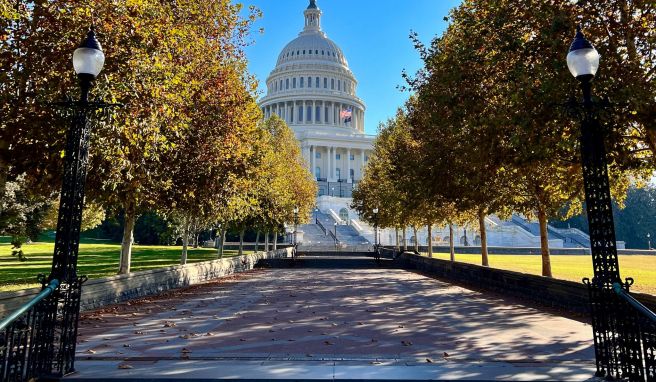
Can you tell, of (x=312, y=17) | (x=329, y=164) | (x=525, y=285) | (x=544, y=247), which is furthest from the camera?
(x=312, y=17)

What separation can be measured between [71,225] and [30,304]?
132 centimetres

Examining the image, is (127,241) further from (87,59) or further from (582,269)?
(582,269)

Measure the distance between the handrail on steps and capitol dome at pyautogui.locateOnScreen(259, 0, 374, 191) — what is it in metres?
109

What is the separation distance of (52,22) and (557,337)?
42.0 feet

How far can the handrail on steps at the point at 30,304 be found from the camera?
5.33 m

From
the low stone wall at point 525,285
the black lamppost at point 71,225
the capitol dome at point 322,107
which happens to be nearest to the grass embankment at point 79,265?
the black lamppost at point 71,225

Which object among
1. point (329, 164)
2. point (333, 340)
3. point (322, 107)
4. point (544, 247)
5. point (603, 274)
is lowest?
point (333, 340)

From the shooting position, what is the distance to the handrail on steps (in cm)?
533

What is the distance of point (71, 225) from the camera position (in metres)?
6.76

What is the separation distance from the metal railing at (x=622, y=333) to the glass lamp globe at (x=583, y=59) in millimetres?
3113

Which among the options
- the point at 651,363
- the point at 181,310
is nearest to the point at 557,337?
the point at 651,363

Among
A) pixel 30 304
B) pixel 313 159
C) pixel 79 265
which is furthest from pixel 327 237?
pixel 30 304

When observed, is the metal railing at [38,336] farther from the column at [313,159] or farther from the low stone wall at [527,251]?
the column at [313,159]

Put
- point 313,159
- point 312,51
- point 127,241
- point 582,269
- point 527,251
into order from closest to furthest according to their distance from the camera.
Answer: point 127,241, point 582,269, point 527,251, point 313,159, point 312,51
